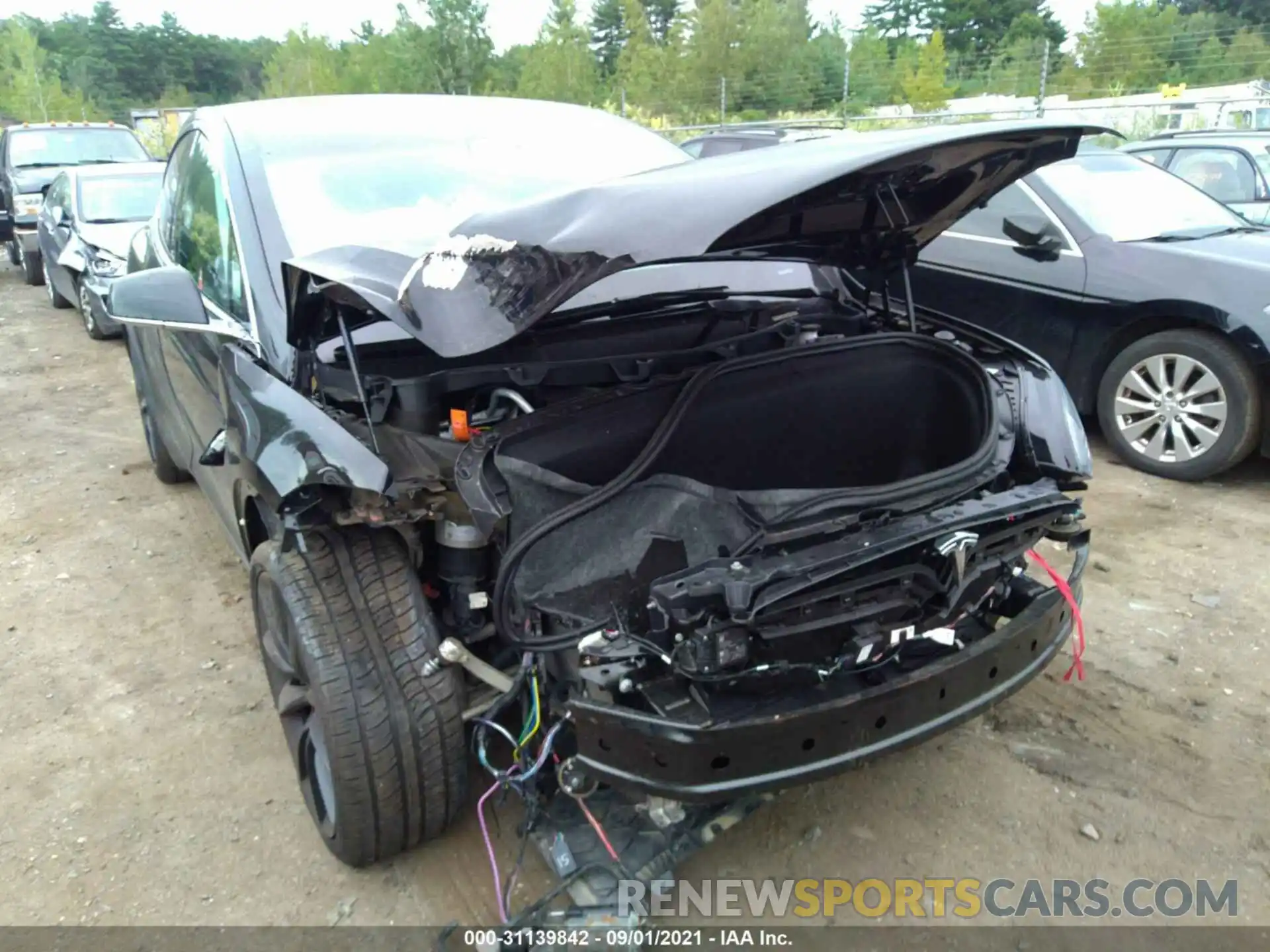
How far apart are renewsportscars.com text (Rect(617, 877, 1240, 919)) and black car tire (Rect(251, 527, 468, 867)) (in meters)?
0.61

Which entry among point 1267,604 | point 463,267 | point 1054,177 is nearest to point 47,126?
point 1054,177

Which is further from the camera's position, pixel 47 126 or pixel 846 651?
pixel 47 126

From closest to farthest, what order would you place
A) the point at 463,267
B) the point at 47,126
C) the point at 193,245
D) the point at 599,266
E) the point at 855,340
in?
1. the point at 599,266
2. the point at 463,267
3. the point at 855,340
4. the point at 193,245
5. the point at 47,126

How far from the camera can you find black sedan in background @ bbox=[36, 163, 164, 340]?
778 centimetres

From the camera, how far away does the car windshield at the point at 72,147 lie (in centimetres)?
1173

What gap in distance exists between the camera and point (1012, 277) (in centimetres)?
527

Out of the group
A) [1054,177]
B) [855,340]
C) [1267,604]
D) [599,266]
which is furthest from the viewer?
[1054,177]

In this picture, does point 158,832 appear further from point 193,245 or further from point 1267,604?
point 1267,604

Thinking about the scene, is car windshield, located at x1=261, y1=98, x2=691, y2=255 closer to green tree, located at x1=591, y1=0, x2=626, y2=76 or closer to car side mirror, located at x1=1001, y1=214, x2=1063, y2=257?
car side mirror, located at x1=1001, y1=214, x2=1063, y2=257

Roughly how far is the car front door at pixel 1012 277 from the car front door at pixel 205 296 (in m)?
3.45

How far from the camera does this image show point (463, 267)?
6.24 ft

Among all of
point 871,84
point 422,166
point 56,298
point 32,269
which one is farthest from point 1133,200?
point 871,84

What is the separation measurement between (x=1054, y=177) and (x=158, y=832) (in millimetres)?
5372

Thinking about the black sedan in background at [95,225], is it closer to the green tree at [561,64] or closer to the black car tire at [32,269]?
the black car tire at [32,269]
